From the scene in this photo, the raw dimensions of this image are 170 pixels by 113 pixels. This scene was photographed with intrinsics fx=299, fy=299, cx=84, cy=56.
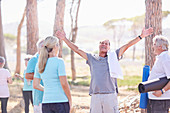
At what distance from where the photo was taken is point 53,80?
3.61 m

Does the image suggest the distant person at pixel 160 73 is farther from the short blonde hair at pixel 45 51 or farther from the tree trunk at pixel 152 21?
the tree trunk at pixel 152 21

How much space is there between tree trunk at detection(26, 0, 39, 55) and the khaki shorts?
618cm

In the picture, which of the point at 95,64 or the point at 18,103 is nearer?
the point at 95,64

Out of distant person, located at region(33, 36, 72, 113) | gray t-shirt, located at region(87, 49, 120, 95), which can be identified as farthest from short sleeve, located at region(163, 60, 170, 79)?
distant person, located at region(33, 36, 72, 113)

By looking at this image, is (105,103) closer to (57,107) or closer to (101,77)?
(101,77)

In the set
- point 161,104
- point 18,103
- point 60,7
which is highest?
point 60,7

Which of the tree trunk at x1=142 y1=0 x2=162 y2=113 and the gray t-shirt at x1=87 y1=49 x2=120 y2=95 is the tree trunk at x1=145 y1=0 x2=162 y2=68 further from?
the gray t-shirt at x1=87 y1=49 x2=120 y2=95

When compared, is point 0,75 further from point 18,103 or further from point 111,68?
point 18,103

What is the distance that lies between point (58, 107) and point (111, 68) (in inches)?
36.4

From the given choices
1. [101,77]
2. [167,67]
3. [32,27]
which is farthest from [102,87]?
[32,27]

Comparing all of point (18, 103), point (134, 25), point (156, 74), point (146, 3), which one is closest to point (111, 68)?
point (156, 74)

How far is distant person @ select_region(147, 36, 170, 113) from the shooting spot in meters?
3.70

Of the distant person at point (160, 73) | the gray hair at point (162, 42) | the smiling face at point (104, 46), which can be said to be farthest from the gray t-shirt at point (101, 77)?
the gray hair at point (162, 42)

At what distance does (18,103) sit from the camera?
29.2 feet
